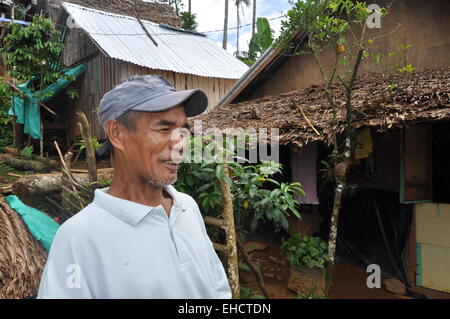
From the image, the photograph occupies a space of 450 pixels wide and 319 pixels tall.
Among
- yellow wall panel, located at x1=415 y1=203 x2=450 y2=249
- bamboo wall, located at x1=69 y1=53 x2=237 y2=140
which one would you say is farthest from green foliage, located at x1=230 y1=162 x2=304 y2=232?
bamboo wall, located at x1=69 y1=53 x2=237 y2=140

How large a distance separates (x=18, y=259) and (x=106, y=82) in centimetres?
881

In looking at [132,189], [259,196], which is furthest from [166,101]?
[259,196]

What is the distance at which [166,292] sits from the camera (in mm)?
1204

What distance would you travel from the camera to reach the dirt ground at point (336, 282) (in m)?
5.07

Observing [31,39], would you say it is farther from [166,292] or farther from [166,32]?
[166,292]

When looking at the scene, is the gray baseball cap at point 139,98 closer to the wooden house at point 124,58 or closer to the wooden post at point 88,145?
the wooden post at point 88,145

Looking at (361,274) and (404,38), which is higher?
(404,38)

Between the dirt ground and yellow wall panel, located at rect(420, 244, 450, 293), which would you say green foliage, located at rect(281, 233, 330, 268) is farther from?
yellow wall panel, located at rect(420, 244, 450, 293)

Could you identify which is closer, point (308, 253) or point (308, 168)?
point (308, 253)

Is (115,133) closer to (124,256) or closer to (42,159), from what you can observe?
(124,256)

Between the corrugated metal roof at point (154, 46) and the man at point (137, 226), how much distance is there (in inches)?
343

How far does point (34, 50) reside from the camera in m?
10.3
